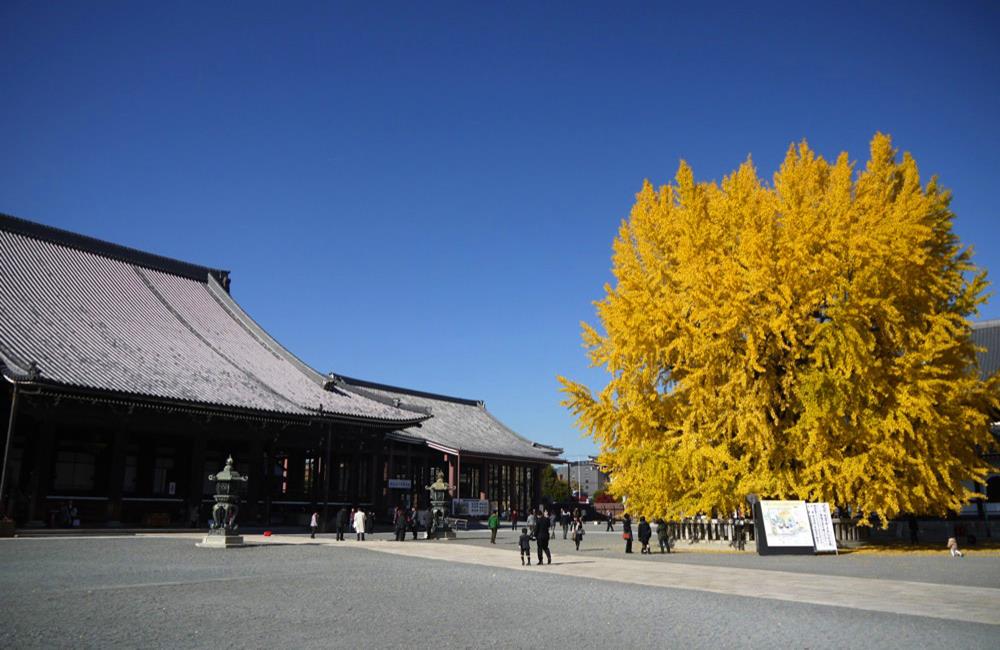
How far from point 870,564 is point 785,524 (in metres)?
3.11

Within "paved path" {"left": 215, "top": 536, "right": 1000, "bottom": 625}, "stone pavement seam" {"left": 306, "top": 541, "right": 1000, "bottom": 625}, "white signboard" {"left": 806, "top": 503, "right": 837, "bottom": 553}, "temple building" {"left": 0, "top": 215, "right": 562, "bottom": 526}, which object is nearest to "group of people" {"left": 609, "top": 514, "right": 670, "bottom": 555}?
"paved path" {"left": 215, "top": 536, "right": 1000, "bottom": 625}

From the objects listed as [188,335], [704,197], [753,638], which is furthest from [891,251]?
[188,335]

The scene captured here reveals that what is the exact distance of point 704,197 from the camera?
25.5m

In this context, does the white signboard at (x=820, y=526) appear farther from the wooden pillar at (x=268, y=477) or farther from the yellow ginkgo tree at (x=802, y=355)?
the wooden pillar at (x=268, y=477)

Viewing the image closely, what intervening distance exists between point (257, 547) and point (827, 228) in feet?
65.8

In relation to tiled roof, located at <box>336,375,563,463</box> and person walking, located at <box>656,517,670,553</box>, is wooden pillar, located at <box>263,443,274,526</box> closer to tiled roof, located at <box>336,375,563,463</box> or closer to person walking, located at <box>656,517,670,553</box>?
tiled roof, located at <box>336,375,563,463</box>

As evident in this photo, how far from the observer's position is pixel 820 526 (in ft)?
72.2

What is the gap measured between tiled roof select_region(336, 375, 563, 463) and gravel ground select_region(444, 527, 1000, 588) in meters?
22.4

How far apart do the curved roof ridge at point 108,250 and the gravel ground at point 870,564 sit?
28348 millimetres

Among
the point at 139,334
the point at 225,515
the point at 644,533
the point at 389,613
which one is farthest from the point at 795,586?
the point at 139,334

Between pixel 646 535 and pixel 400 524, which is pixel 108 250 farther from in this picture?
pixel 646 535

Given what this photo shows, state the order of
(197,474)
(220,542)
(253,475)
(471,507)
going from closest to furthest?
(220,542), (197,474), (253,475), (471,507)

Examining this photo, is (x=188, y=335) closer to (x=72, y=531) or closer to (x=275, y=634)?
(x=72, y=531)

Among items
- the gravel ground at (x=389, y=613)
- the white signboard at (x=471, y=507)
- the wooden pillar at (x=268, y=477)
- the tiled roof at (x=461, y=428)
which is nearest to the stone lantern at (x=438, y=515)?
the wooden pillar at (x=268, y=477)
